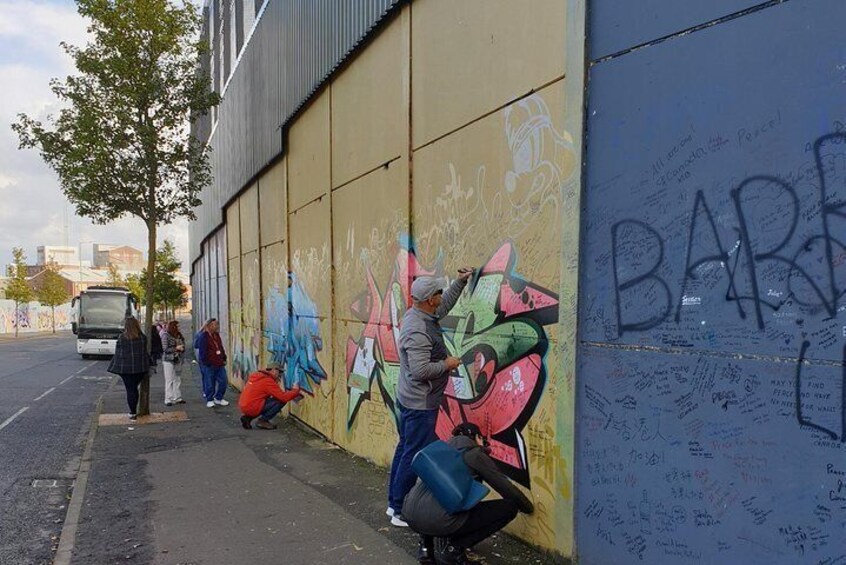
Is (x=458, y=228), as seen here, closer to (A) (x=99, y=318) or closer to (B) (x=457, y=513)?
(B) (x=457, y=513)

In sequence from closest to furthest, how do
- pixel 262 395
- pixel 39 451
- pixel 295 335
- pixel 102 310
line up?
pixel 39 451 < pixel 262 395 < pixel 295 335 < pixel 102 310

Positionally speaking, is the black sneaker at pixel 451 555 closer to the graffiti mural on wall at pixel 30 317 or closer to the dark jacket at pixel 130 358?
the dark jacket at pixel 130 358

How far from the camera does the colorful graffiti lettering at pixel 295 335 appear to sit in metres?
8.84

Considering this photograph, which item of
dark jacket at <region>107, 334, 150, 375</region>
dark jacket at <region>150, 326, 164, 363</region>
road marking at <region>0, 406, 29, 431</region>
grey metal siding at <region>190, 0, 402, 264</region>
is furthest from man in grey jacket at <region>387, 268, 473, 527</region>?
dark jacket at <region>150, 326, 164, 363</region>

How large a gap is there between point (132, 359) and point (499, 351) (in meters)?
7.51

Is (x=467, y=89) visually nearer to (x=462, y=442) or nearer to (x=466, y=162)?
(x=466, y=162)

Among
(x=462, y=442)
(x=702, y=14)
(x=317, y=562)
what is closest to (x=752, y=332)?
(x=702, y=14)

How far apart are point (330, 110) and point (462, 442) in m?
5.44

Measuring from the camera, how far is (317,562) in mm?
4211

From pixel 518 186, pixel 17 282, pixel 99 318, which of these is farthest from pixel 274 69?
pixel 17 282

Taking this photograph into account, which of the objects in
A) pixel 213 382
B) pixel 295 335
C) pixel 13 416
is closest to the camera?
pixel 295 335

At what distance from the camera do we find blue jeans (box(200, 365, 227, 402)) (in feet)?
39.3

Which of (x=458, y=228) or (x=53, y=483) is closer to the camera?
(x=458, y=228)

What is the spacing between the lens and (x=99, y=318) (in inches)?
950
